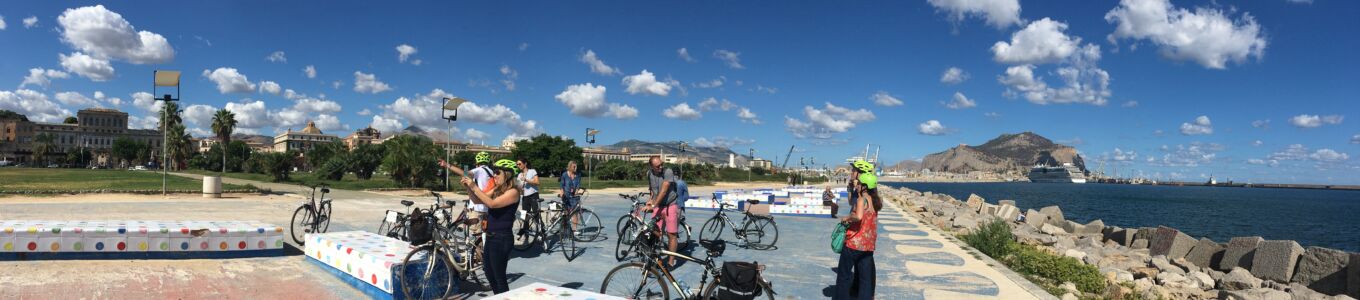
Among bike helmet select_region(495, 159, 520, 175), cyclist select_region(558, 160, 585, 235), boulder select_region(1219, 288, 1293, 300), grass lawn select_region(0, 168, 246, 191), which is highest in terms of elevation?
bike helmet select_region(495, 159, 520, 175)

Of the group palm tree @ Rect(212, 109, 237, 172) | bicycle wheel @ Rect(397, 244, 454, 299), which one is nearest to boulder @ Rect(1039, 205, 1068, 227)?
bicycle wheel @ Rect(397, 244, 454, 299)

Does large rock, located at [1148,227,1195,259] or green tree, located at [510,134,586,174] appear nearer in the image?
large rock, located at [1148,227,1195,259]

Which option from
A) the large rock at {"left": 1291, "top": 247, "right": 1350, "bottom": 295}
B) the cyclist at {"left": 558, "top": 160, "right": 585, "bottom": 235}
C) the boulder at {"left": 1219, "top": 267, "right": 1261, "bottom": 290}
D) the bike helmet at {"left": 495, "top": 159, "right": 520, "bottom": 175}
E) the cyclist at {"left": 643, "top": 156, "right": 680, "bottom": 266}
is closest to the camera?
the bike helmet at {"left": 495, "top": 159, "right": 520, "bottom": 175}

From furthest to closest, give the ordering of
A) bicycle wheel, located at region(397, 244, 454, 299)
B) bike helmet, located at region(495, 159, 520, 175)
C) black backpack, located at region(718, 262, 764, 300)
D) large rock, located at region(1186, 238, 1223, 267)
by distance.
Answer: large rock, located at region(1186, 238, 1223, 267) < bike helmet, located at region(495, 159, 520, 175) < bicycle wheel, located at region(397, 244, 454, 299) < black backpack, located at region(718, 262, 764, 300)

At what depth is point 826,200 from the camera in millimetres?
22812

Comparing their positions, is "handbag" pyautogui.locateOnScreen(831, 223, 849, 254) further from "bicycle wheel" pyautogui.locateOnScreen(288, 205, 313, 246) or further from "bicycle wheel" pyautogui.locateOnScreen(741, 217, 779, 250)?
"bicycle wheel" pyautogui.locateOnScreen(288, 205, 313, 246)

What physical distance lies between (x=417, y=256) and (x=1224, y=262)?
19.0m

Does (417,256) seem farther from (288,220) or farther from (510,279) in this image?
(288,220)

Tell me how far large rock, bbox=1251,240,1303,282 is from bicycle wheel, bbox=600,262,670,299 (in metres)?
15.5

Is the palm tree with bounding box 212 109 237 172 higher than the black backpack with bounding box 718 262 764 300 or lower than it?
higher

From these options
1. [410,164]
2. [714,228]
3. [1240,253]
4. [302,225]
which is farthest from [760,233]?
[410,164]

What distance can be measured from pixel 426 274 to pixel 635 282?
2.05 meters

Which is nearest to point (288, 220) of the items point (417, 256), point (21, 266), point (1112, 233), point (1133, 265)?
point (21, 266)

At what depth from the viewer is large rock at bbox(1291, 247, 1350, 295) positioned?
13.2m
